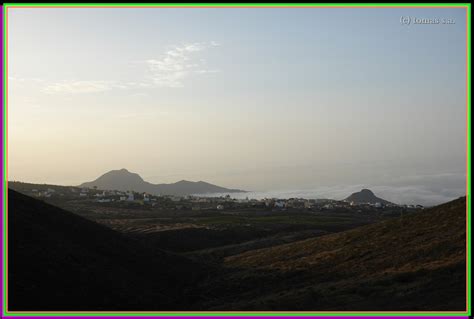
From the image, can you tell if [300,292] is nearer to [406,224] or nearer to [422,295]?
[422,295]

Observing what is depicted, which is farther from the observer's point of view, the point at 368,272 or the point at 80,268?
the point at 368,272

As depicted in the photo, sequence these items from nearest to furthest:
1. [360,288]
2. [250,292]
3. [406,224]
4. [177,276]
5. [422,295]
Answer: [422,295], [360,288], [250,292], [177,276], [406,224]

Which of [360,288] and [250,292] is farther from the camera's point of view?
[250,292]

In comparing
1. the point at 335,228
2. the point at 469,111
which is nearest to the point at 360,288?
the point at 469,111

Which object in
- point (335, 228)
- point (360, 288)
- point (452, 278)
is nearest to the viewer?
point (452, 278)

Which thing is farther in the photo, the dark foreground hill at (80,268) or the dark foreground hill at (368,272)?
the dark foreground hill at (80,268)
